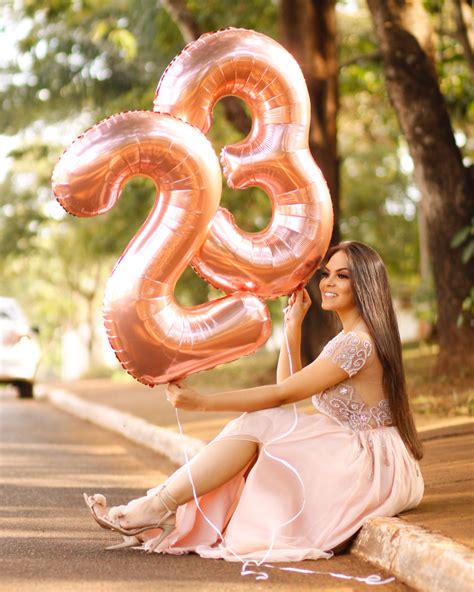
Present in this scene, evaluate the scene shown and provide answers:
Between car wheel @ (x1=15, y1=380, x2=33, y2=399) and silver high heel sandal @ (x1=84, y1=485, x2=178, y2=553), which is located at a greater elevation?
silver high heel sandal @ (x1=84, y1=485, x2=178, y2=553)

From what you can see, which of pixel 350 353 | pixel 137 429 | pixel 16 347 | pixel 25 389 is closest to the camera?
pixel 350 353

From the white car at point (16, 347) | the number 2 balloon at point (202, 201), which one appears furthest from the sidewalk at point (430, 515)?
the white car at point (16, 347)

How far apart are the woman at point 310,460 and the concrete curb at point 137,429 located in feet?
9.74

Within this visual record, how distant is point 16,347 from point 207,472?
14966 millimetres

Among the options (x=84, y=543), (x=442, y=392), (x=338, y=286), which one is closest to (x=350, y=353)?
(x=338, y=286)

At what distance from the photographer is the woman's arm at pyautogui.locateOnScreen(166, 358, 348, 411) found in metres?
5.15

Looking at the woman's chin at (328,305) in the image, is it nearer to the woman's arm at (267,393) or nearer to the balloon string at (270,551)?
the woman's arm at (267,393)

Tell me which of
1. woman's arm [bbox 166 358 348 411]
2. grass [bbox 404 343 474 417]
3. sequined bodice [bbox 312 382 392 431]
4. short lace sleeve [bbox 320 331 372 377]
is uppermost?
short lace sleeve [bbox 320 331 372 377]

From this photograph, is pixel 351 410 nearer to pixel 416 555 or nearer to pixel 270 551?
pixel 270 551

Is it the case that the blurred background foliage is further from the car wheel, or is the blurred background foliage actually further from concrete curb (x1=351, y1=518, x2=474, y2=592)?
concrete curb (x1=351, y1=518, x2=474, y2=592)

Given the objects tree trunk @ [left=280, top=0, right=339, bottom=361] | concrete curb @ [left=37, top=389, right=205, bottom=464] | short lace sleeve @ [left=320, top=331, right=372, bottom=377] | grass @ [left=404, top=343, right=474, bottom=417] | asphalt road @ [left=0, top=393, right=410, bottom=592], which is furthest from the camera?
tree trunk @ [left=280, top=0, right=339, bottom=361]

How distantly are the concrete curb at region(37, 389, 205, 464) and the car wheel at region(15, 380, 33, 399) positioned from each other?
7.69 ft

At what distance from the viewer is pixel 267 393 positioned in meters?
5.29

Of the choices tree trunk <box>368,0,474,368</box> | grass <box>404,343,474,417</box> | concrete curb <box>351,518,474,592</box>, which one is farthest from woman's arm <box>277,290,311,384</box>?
tree trunk <box>368,0,474,368</box>
